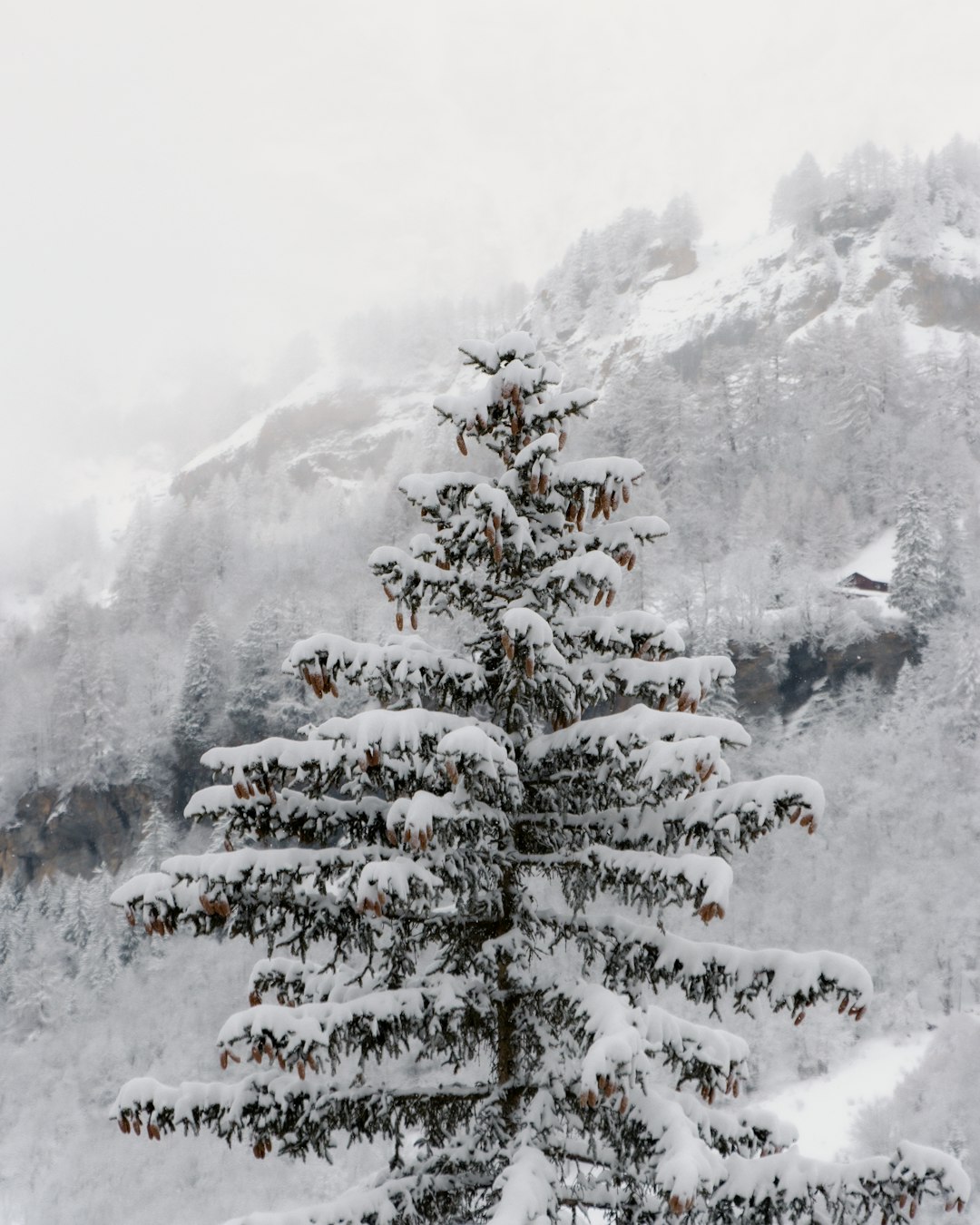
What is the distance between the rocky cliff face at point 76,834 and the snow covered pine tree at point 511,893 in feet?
222

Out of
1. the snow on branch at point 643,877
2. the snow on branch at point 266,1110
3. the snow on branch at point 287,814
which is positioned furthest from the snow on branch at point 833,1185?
the snow on branch at point 287,814

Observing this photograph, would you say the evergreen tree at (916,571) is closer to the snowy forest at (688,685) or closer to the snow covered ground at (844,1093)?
the snowy forest at (688,685)

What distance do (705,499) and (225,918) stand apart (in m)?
77.6

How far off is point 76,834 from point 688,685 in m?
73.7

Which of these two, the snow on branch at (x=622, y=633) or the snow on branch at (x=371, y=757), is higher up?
the snow on branch at (x=622, y=633)

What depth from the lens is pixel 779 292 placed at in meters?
126

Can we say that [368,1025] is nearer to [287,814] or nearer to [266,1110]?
[266,1110]

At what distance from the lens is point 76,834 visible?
68562mm

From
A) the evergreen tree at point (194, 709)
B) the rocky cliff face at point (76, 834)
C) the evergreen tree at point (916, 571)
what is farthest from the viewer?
the evergreen tree at point (194, 709)

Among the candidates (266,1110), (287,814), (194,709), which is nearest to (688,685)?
(287,814)

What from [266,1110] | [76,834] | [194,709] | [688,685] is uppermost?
[688,685]

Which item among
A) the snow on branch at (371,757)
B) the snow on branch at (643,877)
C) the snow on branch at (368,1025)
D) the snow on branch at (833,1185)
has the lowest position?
the snow on branch at (833,1185)

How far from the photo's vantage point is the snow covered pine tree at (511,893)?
4965 millimetres

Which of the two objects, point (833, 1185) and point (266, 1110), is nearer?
point (833, 1185)
